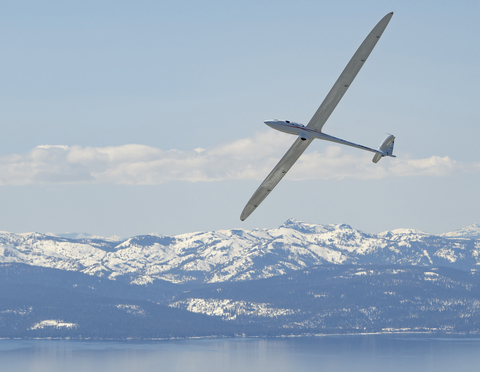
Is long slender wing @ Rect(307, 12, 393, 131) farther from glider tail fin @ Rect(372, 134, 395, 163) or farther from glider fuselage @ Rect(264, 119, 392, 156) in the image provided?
glider tail fin @ Rect(372, 134, 395, 163)

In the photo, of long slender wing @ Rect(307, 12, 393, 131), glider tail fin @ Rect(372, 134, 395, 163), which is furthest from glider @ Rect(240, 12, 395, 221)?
glider tail fin @ Rect(372, 134, 395, 163)

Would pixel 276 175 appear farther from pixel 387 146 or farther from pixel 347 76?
pixel 387 146

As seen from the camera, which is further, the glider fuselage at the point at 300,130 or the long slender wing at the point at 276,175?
the long slender wing at the point at 276,175

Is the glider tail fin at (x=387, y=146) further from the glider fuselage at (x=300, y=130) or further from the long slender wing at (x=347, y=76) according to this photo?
the long slender wing at (x=347, y=76)

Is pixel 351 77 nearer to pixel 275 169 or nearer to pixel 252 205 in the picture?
pixel 275 169

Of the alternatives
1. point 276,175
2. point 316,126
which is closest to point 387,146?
point 316,126

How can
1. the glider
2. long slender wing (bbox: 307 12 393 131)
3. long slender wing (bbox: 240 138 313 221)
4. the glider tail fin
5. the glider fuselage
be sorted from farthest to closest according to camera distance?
1. the glider tail fin
2. long slender wing (bbox: 240 138 313 221)
3. the glider fuselage
4. the glider
5. long slender wing (bbox: 307 12 393 131)

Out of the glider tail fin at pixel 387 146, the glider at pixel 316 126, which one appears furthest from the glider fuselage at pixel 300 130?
the glider tail fin at pixel 387 146

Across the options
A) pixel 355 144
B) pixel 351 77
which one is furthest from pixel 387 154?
pixel 351 77
